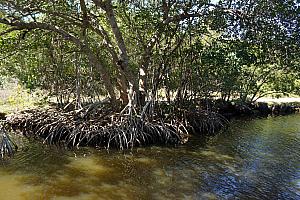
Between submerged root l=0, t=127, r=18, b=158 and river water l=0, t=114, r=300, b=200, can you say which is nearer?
river water l=0, t=114, r=300, b=200

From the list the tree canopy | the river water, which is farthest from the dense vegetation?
the river water

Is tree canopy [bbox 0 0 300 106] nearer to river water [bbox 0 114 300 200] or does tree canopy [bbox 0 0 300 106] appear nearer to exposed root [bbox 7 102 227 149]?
exposed root [bbox 7 102 227 149]

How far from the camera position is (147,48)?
482 inches

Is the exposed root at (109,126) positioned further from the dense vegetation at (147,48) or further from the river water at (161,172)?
the river water at (161,172)

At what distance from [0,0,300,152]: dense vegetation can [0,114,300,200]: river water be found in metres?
1.46

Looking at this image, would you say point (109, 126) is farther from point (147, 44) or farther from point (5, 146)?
point (147, 44)

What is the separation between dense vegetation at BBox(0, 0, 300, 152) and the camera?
1046 cm

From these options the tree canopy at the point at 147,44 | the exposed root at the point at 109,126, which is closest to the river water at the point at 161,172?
the exposed root at the point at 109,126

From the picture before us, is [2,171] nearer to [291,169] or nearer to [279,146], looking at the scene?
[291,169]

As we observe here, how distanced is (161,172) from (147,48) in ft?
17.2

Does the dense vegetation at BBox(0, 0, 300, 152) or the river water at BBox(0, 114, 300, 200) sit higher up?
the dense vegetation at BBox(0, 0, 300, 152)

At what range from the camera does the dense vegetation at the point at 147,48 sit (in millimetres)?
10461

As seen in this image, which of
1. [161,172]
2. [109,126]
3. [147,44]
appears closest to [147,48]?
[147,44]

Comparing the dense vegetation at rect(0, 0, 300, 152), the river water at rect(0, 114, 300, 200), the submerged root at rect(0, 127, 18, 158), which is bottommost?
the river water at rect(0, 114, 300, 200)
